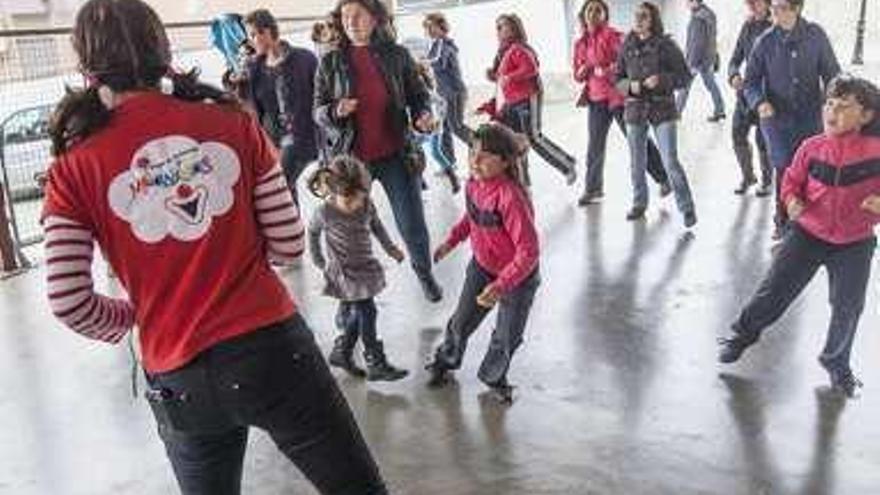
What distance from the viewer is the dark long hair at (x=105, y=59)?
2.01m

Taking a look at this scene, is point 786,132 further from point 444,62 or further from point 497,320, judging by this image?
point 444,62

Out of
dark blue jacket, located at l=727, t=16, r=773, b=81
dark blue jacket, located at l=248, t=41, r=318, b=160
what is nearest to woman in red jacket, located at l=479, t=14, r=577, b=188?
dark blue jacket, located at l=727, t=16, r=773, b=81

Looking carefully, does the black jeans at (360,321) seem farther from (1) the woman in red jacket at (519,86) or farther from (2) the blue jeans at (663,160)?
(1) the woman in red jacket at (519,86)

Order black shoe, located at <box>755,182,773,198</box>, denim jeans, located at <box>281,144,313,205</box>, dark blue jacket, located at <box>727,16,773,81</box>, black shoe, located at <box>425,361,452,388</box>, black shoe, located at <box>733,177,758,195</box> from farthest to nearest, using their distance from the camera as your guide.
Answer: black shoe, located at <box>733,177,758,195</box> → black shoe, located at <box>755,182,773,198</box> → dark blue jacket, located at <box>727,16,773,81</box> → denim jeans, located at <box>281,144,313,205</box> → black shoe, located at <box>425,361,452,388</box>

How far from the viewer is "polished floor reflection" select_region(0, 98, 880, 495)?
12.3 ft

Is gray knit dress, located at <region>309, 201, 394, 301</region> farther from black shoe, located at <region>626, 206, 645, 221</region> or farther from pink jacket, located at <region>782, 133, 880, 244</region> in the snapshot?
black shoe, located at <region>626, 206, 645, 221</region>

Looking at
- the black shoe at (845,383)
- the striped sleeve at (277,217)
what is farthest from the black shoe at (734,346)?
the striped sleeve at (277,217)

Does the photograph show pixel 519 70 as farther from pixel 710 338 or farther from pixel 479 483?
pixel 479 483

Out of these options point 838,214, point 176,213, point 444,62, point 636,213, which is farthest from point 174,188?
point 444,62

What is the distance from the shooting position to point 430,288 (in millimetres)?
5938

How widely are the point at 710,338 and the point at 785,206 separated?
0.92 meters

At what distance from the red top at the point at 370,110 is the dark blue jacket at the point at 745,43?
2.72 m

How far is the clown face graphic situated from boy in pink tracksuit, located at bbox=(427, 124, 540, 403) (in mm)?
2166

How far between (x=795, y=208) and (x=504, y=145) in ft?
3.81
